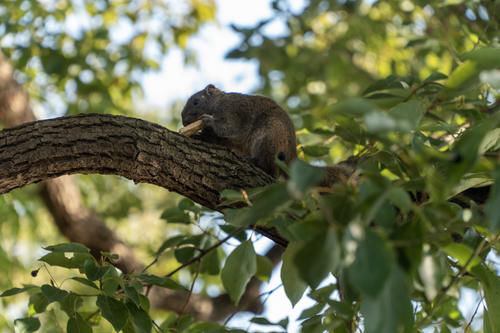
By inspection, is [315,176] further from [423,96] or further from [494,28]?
[494,28]

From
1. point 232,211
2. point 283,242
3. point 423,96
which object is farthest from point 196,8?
point 232,211

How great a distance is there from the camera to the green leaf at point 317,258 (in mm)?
1174

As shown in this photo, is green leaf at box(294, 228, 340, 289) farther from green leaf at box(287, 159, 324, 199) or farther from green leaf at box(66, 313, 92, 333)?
green leaf at box(66, 313, 92, 333)

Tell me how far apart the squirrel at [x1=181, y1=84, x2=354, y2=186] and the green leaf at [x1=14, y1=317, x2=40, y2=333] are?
171 cm

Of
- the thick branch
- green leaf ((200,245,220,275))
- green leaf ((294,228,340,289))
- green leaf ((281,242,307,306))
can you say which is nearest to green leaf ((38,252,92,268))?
the thick branch

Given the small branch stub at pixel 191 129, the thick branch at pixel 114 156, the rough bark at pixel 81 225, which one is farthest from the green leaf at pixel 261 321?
the rough bark at pixel 81 225

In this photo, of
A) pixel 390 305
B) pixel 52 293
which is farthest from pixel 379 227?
pixel 52 293

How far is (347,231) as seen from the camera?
1.18m

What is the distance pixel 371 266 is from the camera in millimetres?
1088

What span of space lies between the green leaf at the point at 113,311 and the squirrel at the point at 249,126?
1489mm

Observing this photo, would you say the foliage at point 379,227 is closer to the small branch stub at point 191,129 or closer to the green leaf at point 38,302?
the green leaf at point 38,302

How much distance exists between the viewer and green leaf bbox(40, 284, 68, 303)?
6.78 feet

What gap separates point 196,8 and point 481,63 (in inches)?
223

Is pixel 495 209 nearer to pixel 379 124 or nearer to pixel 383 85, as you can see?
pixel 379 124
